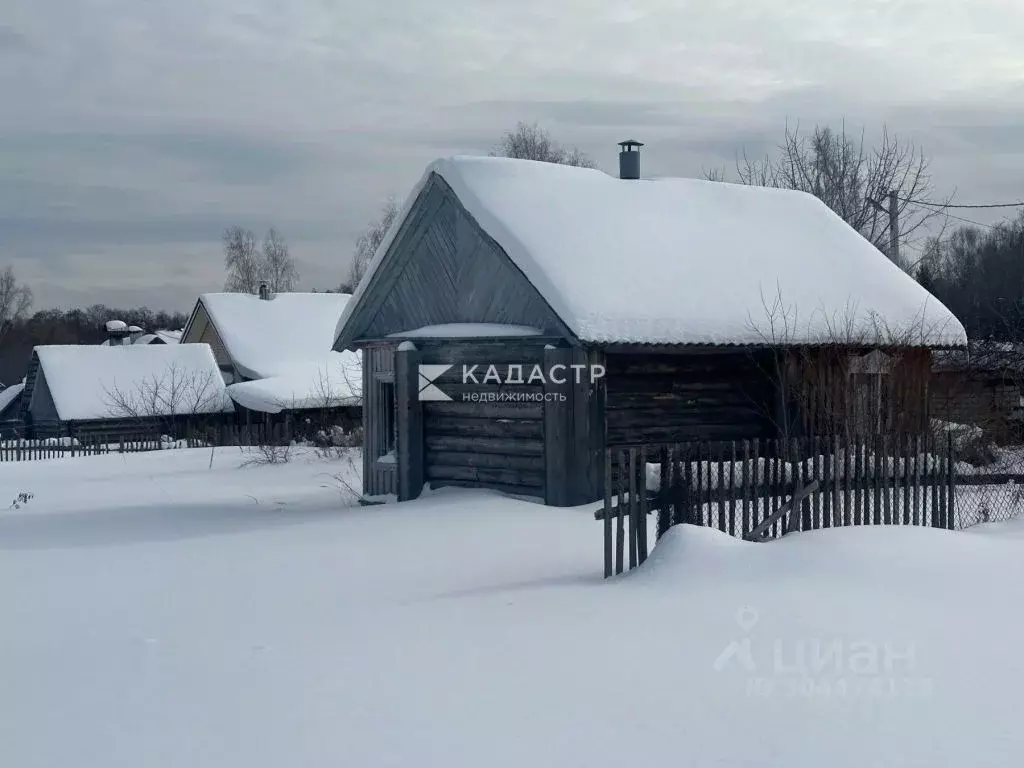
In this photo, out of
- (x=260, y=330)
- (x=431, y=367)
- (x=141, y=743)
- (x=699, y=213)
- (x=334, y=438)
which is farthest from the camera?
(x=260, y=330)

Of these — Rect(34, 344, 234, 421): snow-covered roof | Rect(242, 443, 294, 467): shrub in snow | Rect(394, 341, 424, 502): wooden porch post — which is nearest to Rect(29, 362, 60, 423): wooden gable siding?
Rect(34, 344, 234, 421): snow-covered roof

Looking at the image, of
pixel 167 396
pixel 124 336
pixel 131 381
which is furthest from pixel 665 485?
pixel 124 336

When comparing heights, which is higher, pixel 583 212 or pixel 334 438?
pixel 583 212

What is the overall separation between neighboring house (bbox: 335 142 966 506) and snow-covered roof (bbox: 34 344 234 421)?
23739mm

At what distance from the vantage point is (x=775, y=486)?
9789 mm

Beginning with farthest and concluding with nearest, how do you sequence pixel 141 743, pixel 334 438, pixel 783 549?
1. pixel 334 438
2. pixel 783 549
3. pixel 141 743

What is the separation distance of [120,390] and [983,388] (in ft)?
94.2

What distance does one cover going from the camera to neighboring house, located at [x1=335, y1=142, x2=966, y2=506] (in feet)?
44.1

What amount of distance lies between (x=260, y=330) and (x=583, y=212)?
3369cm

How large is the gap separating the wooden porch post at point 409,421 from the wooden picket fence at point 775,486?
17.6 feet

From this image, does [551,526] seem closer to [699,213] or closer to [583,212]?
[583,212]

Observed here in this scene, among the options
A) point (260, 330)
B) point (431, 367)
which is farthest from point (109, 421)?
point (431, 367)

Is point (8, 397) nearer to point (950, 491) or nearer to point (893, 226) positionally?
point (893, 226)

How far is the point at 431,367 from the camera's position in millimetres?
15242
